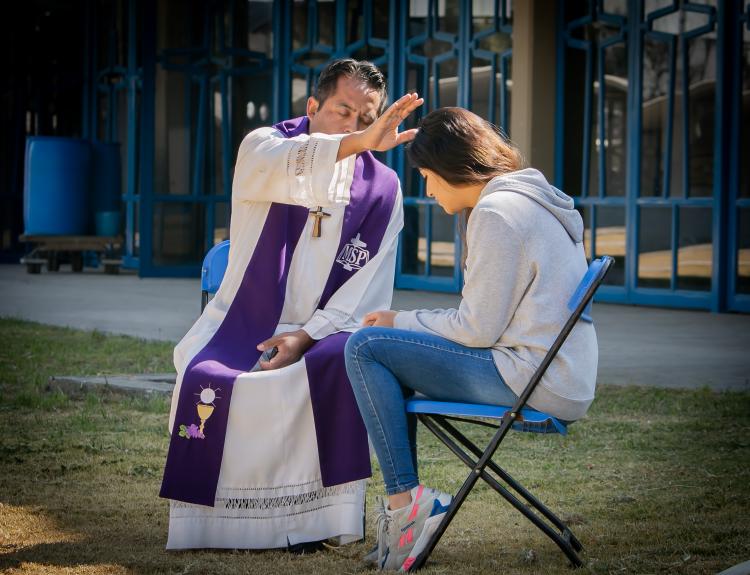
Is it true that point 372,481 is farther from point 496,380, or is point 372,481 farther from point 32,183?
point 32,183

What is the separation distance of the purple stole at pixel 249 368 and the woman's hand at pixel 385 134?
369 mm

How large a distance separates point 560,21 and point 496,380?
857cm

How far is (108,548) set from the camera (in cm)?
383

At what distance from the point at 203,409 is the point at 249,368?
0.23 meters

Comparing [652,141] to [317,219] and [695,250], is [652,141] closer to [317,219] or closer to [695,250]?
[695,250]

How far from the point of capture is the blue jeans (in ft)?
11.3

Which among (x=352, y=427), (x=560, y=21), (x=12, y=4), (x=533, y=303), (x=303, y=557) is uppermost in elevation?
(x=12, y=4)

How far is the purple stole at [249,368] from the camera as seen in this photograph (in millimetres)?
3898

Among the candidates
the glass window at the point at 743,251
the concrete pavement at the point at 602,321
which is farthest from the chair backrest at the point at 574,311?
the glass window at the point at 743,251

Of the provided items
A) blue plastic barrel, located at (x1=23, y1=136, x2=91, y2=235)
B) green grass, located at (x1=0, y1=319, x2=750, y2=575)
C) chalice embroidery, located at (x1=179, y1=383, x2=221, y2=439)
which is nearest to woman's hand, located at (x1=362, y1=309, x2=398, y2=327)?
chalice embroidery, located at (x1=179, y1=383, x2=221, y2=439)

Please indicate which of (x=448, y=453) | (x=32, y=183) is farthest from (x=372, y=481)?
(x=32, y=183)

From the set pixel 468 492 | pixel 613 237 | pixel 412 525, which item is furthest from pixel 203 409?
pixel 613 237

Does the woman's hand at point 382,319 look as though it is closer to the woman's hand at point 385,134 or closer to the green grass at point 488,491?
the woman's hand at point 385,134

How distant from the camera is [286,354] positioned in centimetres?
400
